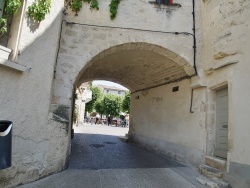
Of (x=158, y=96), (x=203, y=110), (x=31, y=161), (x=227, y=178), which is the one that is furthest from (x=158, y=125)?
(x=31, y=161)

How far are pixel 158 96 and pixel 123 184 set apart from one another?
14.1 feet

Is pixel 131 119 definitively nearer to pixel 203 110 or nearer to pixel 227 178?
pixel 203 110

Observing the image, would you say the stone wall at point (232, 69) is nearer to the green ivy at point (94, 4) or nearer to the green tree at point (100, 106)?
the green ivy at point (94, 4)

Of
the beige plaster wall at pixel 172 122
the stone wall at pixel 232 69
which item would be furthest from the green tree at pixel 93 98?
the stone wall at pixel 232 69

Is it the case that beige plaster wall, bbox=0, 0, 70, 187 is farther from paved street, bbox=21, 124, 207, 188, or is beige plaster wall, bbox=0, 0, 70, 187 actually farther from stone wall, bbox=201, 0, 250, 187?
stone wall, bbox=201, 0, 250, 187

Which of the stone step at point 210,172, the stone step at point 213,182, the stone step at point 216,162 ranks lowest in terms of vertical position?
the stone step at point 213,182

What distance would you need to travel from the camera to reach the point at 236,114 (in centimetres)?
413

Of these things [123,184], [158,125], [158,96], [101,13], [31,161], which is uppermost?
[101,13]

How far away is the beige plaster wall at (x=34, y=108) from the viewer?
11.5 ft

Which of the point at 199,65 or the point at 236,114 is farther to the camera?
the point at 199,65

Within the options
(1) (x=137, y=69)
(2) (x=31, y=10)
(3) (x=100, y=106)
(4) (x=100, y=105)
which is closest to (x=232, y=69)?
(1) (x=137, y=69)

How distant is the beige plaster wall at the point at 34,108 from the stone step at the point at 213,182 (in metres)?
2.66

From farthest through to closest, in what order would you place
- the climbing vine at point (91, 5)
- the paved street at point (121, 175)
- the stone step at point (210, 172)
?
the climbing vine at point (91, 5), the stone step at point (210, 172), the paved street at point (121, 175)

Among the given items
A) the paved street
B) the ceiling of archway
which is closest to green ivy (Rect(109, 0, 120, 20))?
the ceiling of archway
